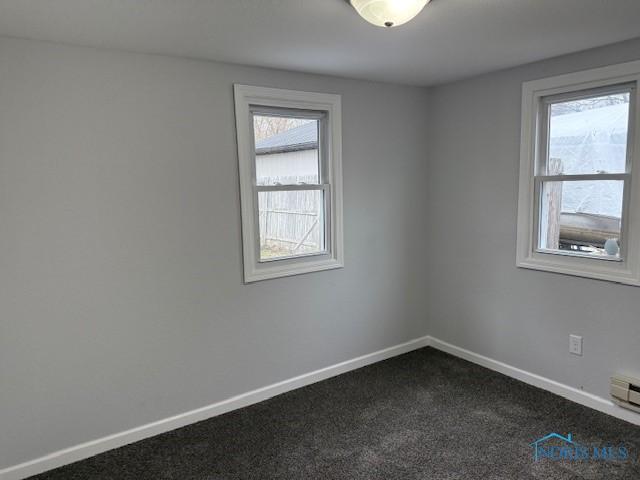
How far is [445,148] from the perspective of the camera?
12.4 feet

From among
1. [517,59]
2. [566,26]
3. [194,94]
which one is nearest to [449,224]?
[517,59]

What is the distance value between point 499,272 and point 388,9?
235 centimetres

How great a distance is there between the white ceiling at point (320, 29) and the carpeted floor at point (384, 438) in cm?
230

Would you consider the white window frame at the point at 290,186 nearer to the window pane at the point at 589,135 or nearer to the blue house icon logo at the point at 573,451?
the window pane at the point at 589,135

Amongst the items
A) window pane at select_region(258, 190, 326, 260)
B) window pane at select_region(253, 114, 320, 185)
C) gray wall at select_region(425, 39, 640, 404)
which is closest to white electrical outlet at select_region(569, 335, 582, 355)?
gray wall at select_region(425, 39, 640, 404)

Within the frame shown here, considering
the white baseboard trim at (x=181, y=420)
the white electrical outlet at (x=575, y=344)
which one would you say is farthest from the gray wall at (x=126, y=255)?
the white electrical outlet at (x=575, y=344)

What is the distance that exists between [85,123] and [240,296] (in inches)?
55.4

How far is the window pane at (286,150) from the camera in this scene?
3098 millimetres

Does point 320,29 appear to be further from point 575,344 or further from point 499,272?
point 575,344

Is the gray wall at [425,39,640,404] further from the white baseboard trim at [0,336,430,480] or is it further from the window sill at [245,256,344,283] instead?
the window sill at [245,256,344,283]

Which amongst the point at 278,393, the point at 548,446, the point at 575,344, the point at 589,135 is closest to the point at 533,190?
the point at 589,135

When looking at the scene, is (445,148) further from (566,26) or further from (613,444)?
(613,444)

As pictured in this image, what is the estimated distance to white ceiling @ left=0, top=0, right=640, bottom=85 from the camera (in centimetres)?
194

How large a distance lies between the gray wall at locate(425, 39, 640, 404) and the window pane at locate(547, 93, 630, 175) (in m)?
0.23
